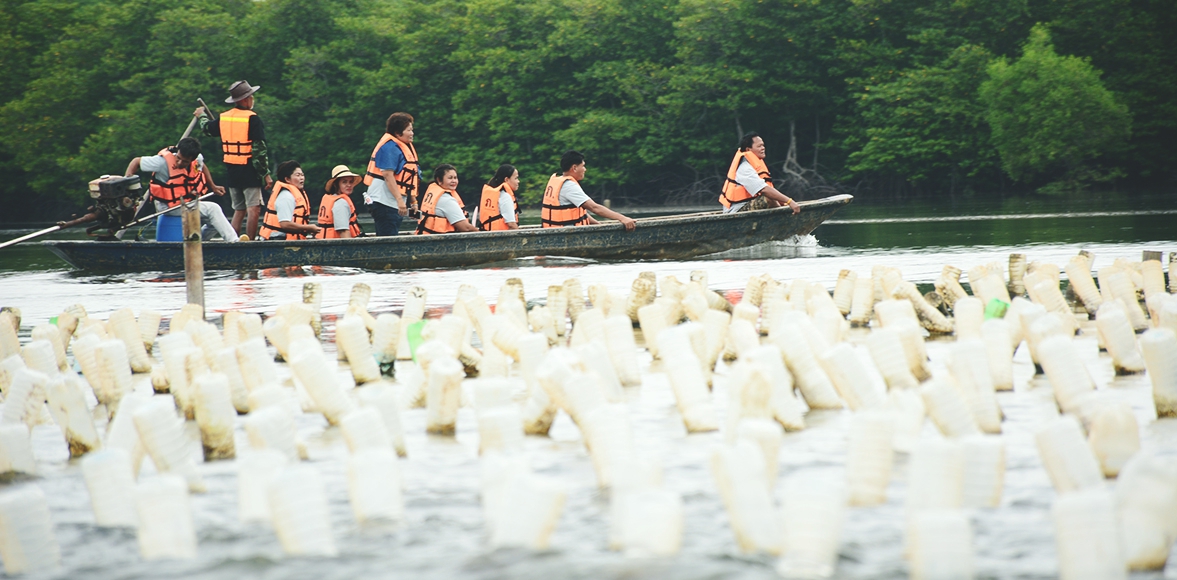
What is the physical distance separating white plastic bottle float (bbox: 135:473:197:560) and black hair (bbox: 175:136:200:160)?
976 cm

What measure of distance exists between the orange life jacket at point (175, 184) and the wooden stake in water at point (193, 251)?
17.9 feet

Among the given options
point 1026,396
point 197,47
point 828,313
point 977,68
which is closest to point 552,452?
point 828,313

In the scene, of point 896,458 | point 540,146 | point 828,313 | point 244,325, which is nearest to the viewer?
point 896,458

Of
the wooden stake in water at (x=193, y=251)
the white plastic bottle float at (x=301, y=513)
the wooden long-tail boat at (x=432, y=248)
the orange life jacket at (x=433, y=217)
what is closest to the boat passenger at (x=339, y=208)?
the wooden long-tail boat at (x=432, y=248)

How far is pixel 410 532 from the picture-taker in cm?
320

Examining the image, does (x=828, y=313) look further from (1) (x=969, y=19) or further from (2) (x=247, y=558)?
(1) (x=969, y=19)

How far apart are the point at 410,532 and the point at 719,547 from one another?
891mm

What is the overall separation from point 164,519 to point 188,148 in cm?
991

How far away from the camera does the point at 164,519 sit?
9.55 ft

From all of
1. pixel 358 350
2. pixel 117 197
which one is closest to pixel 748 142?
pixel 117 197

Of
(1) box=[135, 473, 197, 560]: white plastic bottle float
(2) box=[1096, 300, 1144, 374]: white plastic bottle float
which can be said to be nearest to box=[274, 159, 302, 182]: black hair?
(2) box=[1096, 300, 1144, 374]: white plastic bottle float

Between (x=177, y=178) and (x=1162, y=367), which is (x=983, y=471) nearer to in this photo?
(x=1162, y=367)

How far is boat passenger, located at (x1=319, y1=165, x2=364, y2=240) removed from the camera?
12938mm

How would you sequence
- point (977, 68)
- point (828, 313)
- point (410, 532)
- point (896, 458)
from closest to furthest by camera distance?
point (410, 532)
point (896, 458)
point (828, 313)
point (977, 68)
